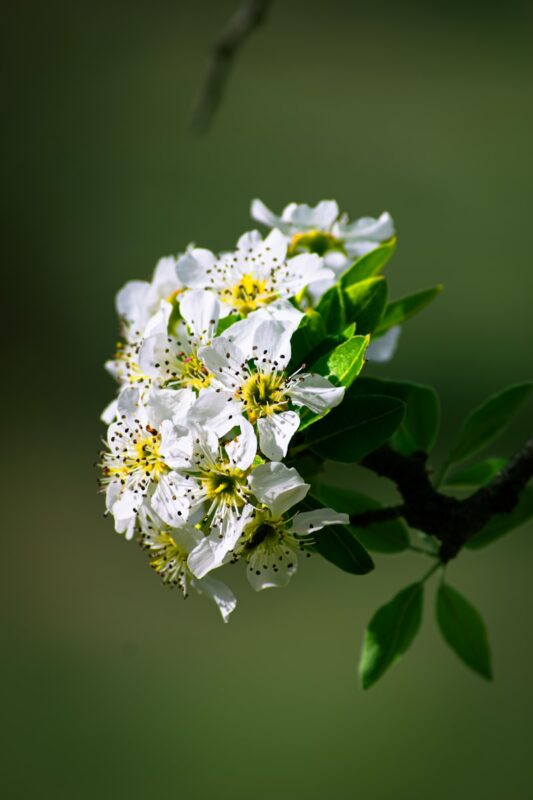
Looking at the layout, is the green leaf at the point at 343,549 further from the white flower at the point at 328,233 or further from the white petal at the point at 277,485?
the white flower at the point at 328,233

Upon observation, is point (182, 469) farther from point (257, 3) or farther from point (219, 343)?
point (257, 3)

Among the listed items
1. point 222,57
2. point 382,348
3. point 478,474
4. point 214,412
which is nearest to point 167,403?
point 214,412

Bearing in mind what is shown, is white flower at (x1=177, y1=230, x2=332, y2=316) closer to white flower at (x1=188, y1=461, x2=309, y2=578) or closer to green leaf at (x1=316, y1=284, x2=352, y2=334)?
green leaf at (x1=316, y1=284, x2=352, y2=334)

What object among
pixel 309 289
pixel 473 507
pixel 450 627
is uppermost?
pixel 309 289

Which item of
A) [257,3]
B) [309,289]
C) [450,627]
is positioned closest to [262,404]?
[309,289]

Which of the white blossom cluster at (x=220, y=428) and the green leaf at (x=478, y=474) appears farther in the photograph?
the green leaf at (x=478, y=474)

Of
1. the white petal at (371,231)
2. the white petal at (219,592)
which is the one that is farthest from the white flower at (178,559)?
the white petal at (371,231)
